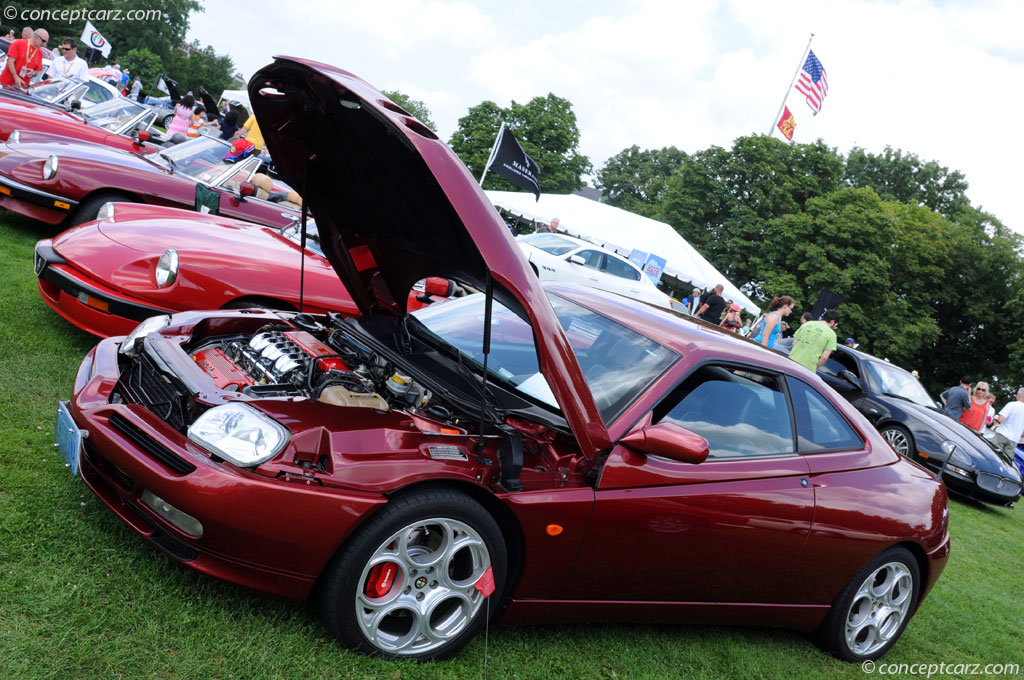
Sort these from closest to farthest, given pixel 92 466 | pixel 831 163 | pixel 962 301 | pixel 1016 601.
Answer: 1. pixel 92 466
2. pixel 1016 601
3. pixel 962 301
4. pixel 831 163

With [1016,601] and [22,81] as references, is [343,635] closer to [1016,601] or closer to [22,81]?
[1016,601]

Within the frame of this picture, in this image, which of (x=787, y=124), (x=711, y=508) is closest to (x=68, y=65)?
(x=711, y=508)

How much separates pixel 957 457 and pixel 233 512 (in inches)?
367

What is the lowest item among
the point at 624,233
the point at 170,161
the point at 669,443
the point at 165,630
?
the point at 165,630

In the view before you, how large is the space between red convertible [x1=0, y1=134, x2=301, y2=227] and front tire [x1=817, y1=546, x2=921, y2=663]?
4.81 metres

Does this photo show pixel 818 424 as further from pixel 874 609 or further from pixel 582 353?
pixel 582 353

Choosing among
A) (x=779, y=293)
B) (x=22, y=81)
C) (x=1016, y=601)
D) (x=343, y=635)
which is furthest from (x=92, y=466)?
(x=779, y=293)

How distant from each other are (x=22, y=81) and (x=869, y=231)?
32.5m

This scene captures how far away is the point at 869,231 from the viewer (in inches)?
1373

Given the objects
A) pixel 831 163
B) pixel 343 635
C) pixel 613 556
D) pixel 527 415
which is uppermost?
pixel 831 163

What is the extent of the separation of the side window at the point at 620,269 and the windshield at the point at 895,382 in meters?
7.34

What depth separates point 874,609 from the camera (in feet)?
13.3

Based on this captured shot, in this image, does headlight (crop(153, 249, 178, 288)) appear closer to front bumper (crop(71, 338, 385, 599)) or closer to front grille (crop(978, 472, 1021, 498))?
front bumper (crop(71, 338, 385, 599))

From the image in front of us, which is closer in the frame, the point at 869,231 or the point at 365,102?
the point at 365,102
